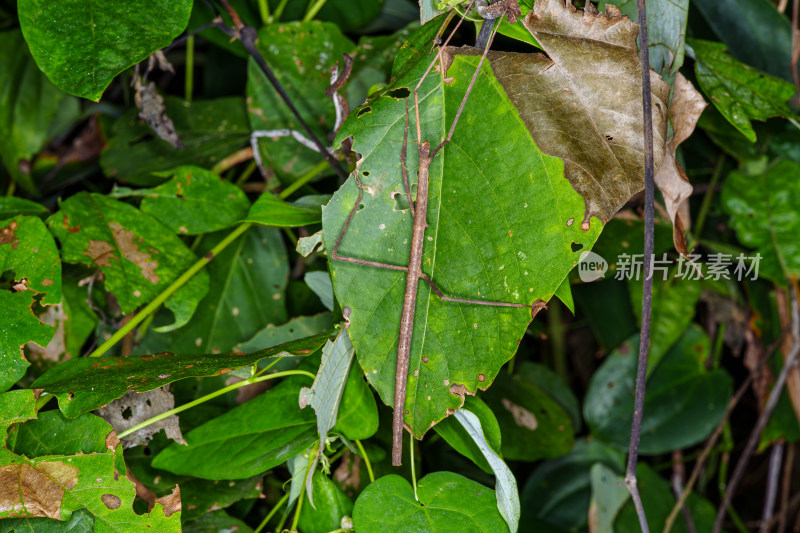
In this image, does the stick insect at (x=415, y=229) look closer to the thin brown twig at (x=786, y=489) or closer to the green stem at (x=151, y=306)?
the green stem at (x=151, y=306)

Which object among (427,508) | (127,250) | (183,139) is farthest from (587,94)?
(183,139)

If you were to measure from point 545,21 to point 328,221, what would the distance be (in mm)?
483

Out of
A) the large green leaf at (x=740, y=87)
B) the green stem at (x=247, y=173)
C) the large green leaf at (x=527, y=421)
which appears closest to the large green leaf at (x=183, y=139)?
the green stem at (x=247, y=173)

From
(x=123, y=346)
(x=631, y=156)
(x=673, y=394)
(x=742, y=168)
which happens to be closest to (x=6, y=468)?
(x=123, y=346)

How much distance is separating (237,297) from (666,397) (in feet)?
4.06

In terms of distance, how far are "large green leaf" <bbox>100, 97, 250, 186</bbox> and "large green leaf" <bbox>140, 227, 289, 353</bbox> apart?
0.84ft

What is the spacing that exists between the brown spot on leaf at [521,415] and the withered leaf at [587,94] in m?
0.59

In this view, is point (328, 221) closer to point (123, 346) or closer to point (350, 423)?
point (350, 423)

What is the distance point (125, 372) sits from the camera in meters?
0.90

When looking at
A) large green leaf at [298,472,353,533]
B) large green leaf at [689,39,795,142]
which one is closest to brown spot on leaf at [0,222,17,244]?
large green leaf at [298,472,353,533]

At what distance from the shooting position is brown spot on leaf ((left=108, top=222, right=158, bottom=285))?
113cm

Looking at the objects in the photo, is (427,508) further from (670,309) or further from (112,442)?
(670,309)

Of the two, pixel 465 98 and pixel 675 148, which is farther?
pixel 675 148

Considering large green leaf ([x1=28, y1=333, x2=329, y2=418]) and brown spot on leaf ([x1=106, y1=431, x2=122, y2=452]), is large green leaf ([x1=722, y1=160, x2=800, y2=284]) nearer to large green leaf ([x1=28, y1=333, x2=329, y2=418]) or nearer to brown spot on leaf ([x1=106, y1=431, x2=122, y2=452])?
large green leaf ([x1=28, y1=333, x2=329, y2=418])
